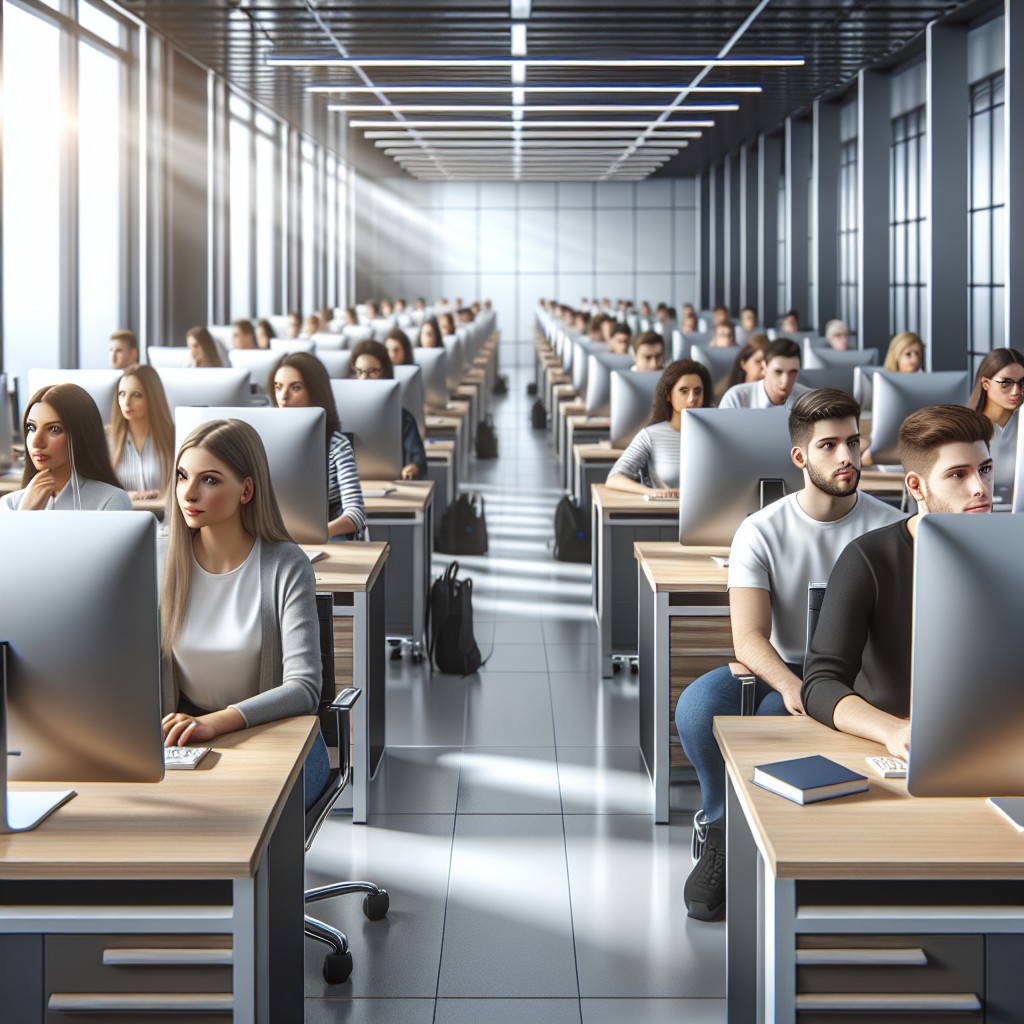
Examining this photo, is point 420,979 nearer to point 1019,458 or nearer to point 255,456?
point 255,456

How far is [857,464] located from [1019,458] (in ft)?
2.11

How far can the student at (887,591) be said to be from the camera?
109 inches

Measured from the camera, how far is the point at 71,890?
7.06ft

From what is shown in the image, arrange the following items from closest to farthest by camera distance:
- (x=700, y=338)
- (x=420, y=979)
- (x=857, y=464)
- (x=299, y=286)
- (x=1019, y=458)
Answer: (x=420, y=979) → (x=857, y=464) → (x=1019, y=458) → (x=700, y=338) → (x=299, y=286)

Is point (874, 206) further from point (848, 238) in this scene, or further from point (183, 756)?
point (183, 756)

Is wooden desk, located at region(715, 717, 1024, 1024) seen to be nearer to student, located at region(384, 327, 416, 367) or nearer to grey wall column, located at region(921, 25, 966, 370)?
student, located at region(384, 327, 416, 367)

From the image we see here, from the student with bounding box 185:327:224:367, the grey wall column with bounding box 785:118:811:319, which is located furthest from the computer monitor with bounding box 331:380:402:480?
the grey wall column with bounding box 785:118:811:319

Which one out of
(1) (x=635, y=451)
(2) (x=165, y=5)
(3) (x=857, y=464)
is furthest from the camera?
(2) (x=165, y=5)

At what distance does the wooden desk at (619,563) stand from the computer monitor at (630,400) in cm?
79

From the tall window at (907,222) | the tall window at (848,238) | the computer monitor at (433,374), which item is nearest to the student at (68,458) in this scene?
the computer monitor at (433,374)

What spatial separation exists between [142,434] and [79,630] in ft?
12.8

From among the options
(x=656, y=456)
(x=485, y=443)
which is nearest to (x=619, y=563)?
(x=656, y=456)

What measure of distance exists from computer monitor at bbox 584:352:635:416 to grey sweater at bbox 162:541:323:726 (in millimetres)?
6611

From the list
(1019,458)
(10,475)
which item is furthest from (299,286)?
(1019,458)
